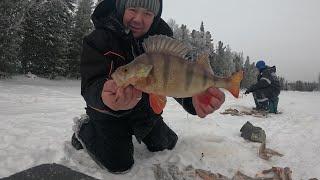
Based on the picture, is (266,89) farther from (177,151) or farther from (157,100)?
(157,100)

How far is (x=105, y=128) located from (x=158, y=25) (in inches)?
53.2

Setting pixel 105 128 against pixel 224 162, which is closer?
pixel 105 128

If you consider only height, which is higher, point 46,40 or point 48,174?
point 46,40

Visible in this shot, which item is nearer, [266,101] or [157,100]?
[157,100]

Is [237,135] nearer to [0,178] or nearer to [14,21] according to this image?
[0,178]

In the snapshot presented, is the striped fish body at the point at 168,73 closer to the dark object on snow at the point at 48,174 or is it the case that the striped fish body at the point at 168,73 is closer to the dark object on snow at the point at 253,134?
the dark object on snow at the point at 48,174

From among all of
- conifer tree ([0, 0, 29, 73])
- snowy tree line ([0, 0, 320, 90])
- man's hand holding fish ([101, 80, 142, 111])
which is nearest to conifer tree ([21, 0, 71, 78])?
snowy tree line ([0, 0, 320, 90])

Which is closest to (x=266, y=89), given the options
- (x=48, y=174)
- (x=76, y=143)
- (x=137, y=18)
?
(x=76, y=143)

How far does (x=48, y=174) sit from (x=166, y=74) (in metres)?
1.59

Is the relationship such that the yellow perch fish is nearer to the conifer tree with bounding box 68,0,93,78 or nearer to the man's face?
the man's face

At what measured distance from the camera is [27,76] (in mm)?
24078

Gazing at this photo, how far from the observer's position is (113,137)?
4320 millimetres

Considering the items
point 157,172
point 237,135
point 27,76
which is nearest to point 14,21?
point 27,76

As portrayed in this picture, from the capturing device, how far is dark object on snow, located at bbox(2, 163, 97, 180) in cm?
334
